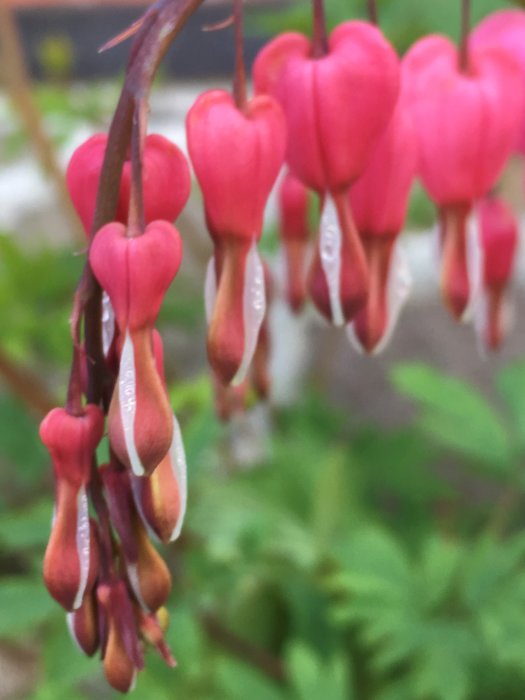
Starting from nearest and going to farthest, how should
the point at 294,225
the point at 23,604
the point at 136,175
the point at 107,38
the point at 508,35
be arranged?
the point at 136,175
the point at 508,35
the point at 294,225
the point at 23,604
the point at 107,38

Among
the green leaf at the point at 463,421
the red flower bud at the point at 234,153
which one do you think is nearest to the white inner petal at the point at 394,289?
the red flower bud at the point at 234,153

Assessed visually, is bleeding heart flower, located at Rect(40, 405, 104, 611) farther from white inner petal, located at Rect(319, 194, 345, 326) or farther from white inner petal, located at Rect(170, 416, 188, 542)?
white inner petal, located at Rect(319, 194, 345, 326)

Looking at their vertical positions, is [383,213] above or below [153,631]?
above

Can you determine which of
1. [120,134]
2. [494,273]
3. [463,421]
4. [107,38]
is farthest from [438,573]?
[107,38]

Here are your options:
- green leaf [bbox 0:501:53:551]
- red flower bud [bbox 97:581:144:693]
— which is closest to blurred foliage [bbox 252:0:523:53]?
green leaf [bbox 0:501:53:551]

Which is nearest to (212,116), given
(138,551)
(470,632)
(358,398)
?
(138,551)

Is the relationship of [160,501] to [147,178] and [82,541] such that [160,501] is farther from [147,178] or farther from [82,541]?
[147,178]

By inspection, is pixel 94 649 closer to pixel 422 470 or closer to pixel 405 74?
pixel 405 74

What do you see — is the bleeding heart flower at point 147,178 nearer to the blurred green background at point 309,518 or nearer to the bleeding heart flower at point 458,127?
the bleeding heart flower at point 458,127
